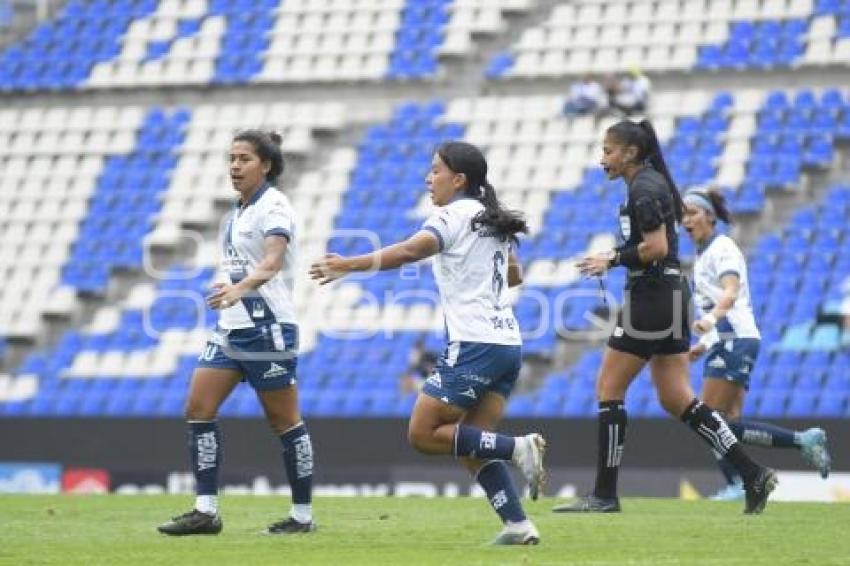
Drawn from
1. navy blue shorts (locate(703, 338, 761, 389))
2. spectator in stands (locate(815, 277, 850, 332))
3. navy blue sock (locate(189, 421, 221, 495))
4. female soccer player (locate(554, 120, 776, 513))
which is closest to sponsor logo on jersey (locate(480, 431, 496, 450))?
navy blue sock (locate(189, 421, 221, 495))

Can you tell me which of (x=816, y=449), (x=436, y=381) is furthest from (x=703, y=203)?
Result: (x=436, y=381)

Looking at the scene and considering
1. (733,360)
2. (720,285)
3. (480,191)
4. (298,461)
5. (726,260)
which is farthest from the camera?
(733,360)

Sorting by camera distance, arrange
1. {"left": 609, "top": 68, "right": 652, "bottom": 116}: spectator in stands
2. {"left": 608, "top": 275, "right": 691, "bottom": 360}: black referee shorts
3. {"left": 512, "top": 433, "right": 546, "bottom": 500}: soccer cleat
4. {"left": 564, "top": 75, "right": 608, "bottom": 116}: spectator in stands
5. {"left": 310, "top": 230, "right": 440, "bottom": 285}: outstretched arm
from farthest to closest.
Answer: {"left": 564, "top": 75, "right": 608, "bottom": 116}: spectator in stands → {"left": 609, "top": 68, "right": 652, "bottom": 116}: spectator in stands → {"left": 608, "top": 275, "right": 691, "bottom": 360}: black referee shorts → {"left": 512, "top": 433, "right": 546, "bottom": 500}: soccer cleat → {"left": 310, "top": 230, "right": 440, "bottom": 285}: outstretched arm

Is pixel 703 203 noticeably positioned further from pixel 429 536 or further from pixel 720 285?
pixel 429 536

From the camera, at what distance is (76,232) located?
30078 millimetres

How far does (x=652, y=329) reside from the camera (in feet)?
38.9

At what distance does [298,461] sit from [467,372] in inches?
66.6

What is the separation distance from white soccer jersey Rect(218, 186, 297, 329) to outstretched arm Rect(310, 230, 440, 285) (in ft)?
4.64

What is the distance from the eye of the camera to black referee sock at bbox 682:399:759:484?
1177cm

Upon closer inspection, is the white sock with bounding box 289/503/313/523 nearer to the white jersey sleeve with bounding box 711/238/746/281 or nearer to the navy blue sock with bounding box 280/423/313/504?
the navy blue sock with bounding box 280/423/313/504

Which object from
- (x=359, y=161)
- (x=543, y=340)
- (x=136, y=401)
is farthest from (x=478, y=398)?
(x=359, y=161)

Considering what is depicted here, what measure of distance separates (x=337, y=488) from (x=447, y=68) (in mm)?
11818

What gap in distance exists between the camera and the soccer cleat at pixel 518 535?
9.40 meters

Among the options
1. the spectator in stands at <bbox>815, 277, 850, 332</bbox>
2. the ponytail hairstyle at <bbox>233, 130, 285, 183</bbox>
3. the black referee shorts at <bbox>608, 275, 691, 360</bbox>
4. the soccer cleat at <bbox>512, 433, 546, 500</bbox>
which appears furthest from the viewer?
the spectator in stands at <bbox>815, 277, 850, 332</bbox>
